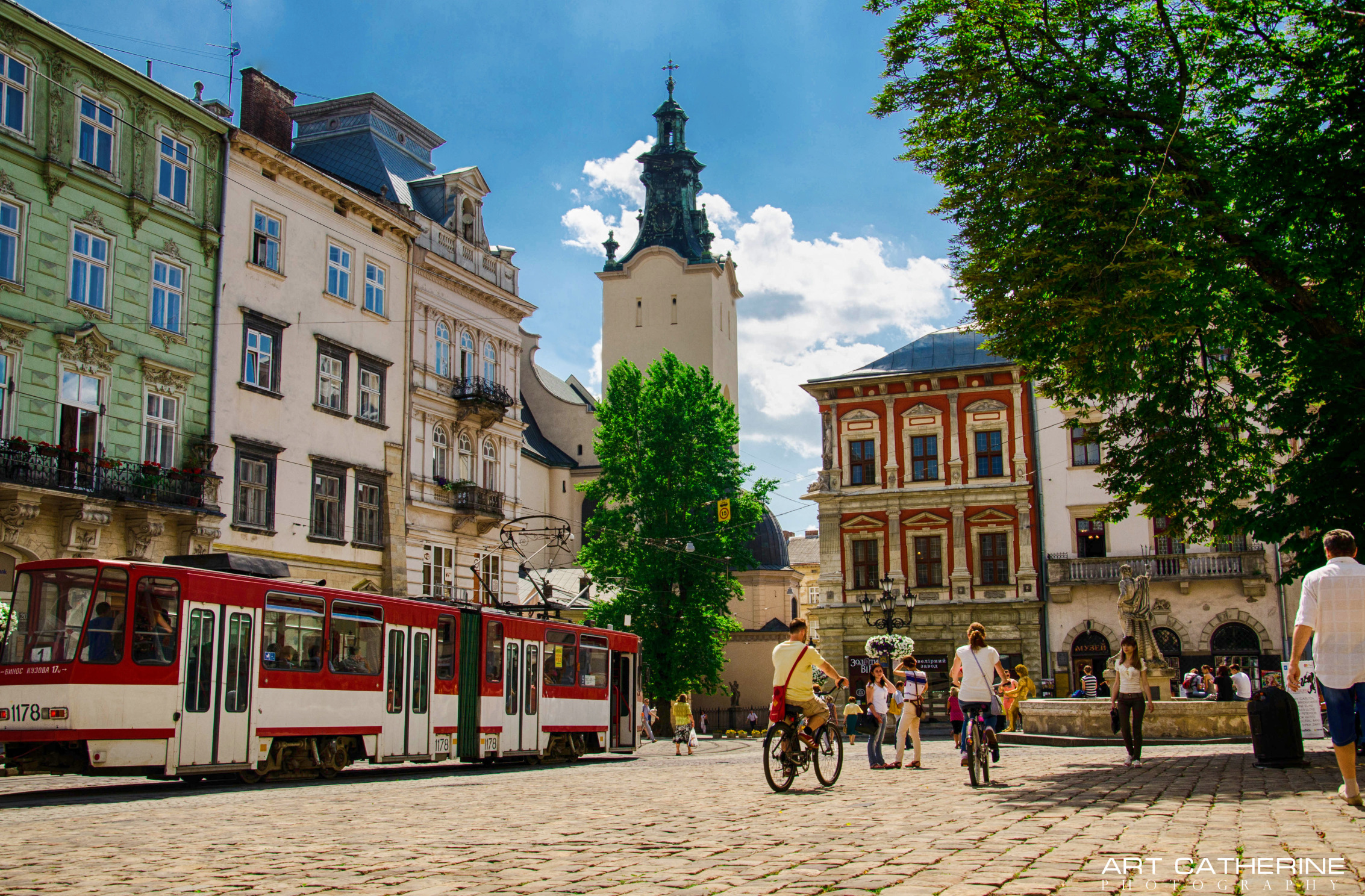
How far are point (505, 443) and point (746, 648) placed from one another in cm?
2338

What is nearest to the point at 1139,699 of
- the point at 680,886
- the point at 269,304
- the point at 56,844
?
the point at 680,886

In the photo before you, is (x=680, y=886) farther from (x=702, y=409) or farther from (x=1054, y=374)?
(x=702, y=409)

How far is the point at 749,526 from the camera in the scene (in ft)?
137

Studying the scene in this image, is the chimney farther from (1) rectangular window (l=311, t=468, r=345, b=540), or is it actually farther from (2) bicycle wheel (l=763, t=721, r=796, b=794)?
(2) bicycle wheel (l=763, t=721, r=796, b=794)

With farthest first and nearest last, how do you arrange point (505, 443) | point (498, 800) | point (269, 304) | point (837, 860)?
point (505, 443) → point (269, 304) → point (498, 800) → point (837, 860)

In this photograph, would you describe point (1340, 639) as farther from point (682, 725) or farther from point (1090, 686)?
point (1090, 686)

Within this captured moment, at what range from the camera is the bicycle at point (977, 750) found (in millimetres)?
12484

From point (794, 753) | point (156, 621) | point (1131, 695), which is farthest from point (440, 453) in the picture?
point (794, 753)

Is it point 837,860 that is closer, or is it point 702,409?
point 837,860

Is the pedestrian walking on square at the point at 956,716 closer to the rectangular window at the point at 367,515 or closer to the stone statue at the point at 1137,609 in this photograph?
the stone statue at the point at 1137,609

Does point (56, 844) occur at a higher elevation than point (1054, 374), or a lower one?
lower

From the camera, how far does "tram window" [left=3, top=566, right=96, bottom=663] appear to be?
1513 cm

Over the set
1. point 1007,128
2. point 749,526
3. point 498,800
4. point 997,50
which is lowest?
point 498,800

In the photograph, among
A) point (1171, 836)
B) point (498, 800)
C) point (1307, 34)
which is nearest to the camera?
point (1171, 836)
